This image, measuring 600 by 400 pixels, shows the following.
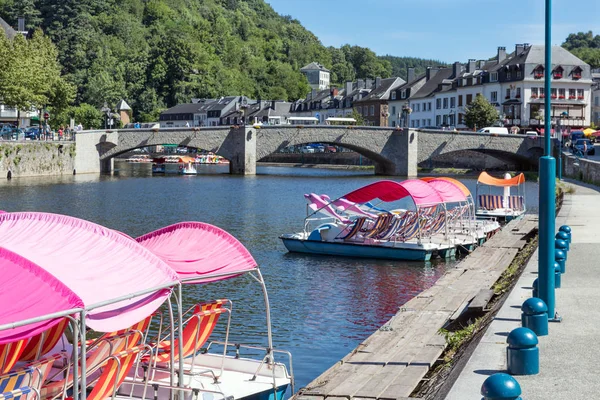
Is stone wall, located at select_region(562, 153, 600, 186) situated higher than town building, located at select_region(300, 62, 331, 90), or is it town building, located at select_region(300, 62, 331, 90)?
town building, located at select_region(300, 62, 331, 90)

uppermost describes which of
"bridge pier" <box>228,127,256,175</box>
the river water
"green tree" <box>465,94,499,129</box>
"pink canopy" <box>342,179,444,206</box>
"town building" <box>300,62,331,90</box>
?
"town building" <box>300,62,331,90</box>

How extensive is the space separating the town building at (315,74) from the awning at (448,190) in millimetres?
158568

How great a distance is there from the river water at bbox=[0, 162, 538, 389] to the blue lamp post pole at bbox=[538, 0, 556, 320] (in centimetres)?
385

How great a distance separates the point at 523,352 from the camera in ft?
31.5

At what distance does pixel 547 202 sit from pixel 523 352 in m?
2.76

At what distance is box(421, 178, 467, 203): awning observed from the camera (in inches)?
1178

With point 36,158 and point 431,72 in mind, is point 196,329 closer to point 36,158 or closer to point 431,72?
point 36,158

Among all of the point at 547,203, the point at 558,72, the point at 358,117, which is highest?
the point at 558,72

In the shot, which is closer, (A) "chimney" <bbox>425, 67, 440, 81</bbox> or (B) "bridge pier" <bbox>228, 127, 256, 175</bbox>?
(B) "bridge pier" <bbox>228, 127, 256, 175</bbox>

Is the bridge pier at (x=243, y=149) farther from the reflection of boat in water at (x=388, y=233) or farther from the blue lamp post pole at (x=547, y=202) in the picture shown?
the blue lamp post pole at (x=547, y=202)

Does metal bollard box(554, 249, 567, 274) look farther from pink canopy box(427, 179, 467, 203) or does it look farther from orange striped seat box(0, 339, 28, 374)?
pink canopy box(427, 179, 467, 203)

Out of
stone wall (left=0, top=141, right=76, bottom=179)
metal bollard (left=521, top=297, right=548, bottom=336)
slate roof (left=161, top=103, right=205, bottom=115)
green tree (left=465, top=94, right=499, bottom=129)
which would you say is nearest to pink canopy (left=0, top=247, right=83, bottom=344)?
metal bollard (left=521, top=297, right=548, bottom=336)

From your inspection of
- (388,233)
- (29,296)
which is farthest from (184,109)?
(29,296)

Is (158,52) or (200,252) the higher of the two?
(158,52)
